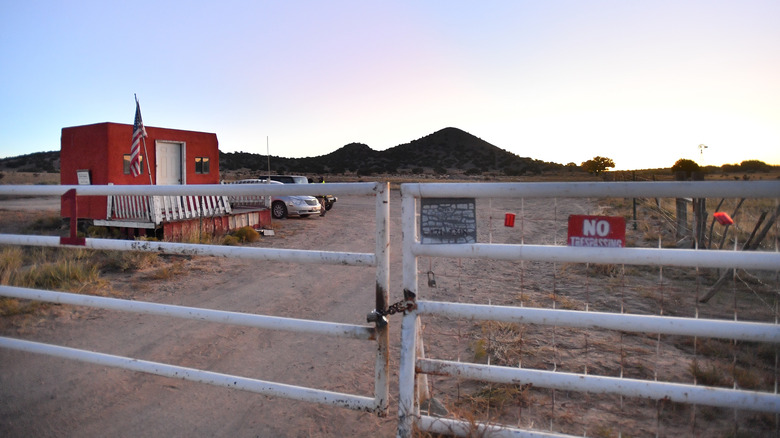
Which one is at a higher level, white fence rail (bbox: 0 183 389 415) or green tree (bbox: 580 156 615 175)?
green tree (bbox: 580 156 615 175)

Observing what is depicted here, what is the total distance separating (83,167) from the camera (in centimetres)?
1470

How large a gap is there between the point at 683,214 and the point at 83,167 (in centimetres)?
1603

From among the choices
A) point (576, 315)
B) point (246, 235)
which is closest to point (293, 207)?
point (246, 235)

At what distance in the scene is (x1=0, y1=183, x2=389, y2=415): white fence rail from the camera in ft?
8.34

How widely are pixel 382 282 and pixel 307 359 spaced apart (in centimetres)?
221

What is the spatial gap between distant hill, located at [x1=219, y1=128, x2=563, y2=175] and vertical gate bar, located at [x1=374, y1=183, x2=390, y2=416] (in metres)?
76.2

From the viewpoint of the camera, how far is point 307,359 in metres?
4.39

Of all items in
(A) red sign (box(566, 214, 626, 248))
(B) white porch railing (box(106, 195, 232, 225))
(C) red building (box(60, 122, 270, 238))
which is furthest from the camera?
(C) red building (box(60, 122, 270, 238))

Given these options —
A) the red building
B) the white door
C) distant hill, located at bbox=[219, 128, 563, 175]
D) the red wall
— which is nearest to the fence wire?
the red building

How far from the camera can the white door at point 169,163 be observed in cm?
1622

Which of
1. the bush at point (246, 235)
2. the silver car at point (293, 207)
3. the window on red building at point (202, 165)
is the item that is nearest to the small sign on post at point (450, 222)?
the bush at point (246, 235)

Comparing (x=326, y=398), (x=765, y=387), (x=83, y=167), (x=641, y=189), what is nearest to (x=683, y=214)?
(x=765, y=387)

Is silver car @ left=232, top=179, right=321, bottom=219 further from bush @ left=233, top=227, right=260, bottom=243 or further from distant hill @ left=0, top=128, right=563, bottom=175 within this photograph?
distant hill @ left=0, top=128, right=563, bottom=175

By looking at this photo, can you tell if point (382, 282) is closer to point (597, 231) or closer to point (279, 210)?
point (597, 231)
